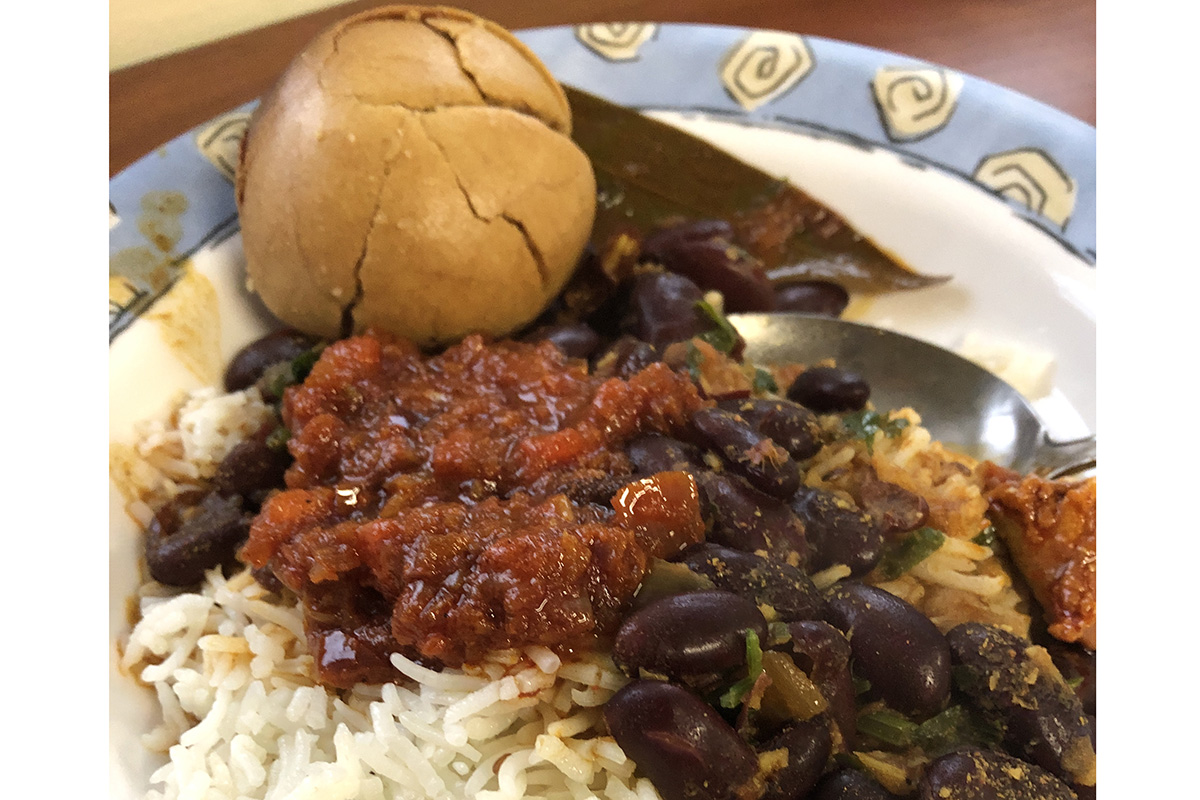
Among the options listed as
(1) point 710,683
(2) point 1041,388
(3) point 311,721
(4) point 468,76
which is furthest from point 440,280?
(2) point 1041,388

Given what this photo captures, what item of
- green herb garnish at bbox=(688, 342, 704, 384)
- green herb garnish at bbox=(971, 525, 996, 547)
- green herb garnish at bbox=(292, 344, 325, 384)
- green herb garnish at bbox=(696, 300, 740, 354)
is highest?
green herb garnish at bbox=(696, 300, 740, 354)

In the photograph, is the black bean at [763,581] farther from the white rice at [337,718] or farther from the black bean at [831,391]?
the black bean at [831,391]

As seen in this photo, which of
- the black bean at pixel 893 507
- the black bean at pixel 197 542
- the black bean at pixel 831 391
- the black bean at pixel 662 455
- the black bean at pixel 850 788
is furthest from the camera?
the black bean at pixel 831 391

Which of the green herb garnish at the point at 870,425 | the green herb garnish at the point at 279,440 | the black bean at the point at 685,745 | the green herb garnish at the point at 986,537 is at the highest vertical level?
the green herb garnish at the point at 870,425

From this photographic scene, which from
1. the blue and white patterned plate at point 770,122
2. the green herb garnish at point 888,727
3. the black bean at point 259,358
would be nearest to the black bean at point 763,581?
the green herb garnish at point 888,727

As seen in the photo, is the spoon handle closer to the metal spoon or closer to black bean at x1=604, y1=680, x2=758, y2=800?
the metal spoon

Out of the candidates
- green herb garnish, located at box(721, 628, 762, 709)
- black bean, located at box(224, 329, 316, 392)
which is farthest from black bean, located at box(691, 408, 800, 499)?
black bean, located at box(224, 329, 316, 392)
